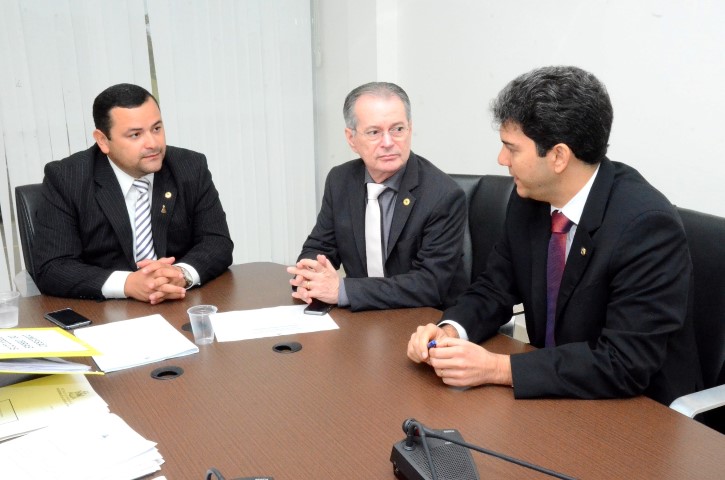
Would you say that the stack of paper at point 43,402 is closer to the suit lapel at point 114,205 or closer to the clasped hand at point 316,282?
the clasped hand at point 316,282

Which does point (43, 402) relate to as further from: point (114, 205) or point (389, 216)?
point (389, 216)

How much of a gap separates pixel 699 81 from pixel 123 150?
2.15m

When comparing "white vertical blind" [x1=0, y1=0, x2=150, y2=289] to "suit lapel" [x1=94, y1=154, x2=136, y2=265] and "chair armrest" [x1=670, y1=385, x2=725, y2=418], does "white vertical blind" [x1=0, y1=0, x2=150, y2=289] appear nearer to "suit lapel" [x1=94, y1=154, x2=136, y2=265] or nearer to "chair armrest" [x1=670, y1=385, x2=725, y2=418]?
"suit lapel" [x1=94, y1=154, x2=136, y2=265]

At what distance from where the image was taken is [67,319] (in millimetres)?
1739

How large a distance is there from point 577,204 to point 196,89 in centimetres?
280

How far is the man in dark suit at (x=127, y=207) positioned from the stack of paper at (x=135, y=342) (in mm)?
293

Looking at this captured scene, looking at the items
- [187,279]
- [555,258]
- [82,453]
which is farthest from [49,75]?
[555,258]

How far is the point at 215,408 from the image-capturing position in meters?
1.24

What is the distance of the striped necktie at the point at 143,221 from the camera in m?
2.28

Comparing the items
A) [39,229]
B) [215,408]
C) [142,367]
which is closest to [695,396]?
[215,408]

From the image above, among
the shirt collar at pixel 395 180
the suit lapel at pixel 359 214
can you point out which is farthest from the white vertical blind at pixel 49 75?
the shirt collar at pixel 395 180

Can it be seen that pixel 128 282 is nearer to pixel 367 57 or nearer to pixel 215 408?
pixel 215 408

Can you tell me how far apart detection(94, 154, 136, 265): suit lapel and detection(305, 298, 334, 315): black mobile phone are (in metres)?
0.86

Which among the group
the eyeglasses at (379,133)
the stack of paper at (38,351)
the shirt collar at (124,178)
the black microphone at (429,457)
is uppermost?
the eyeglasses at (379,133)
